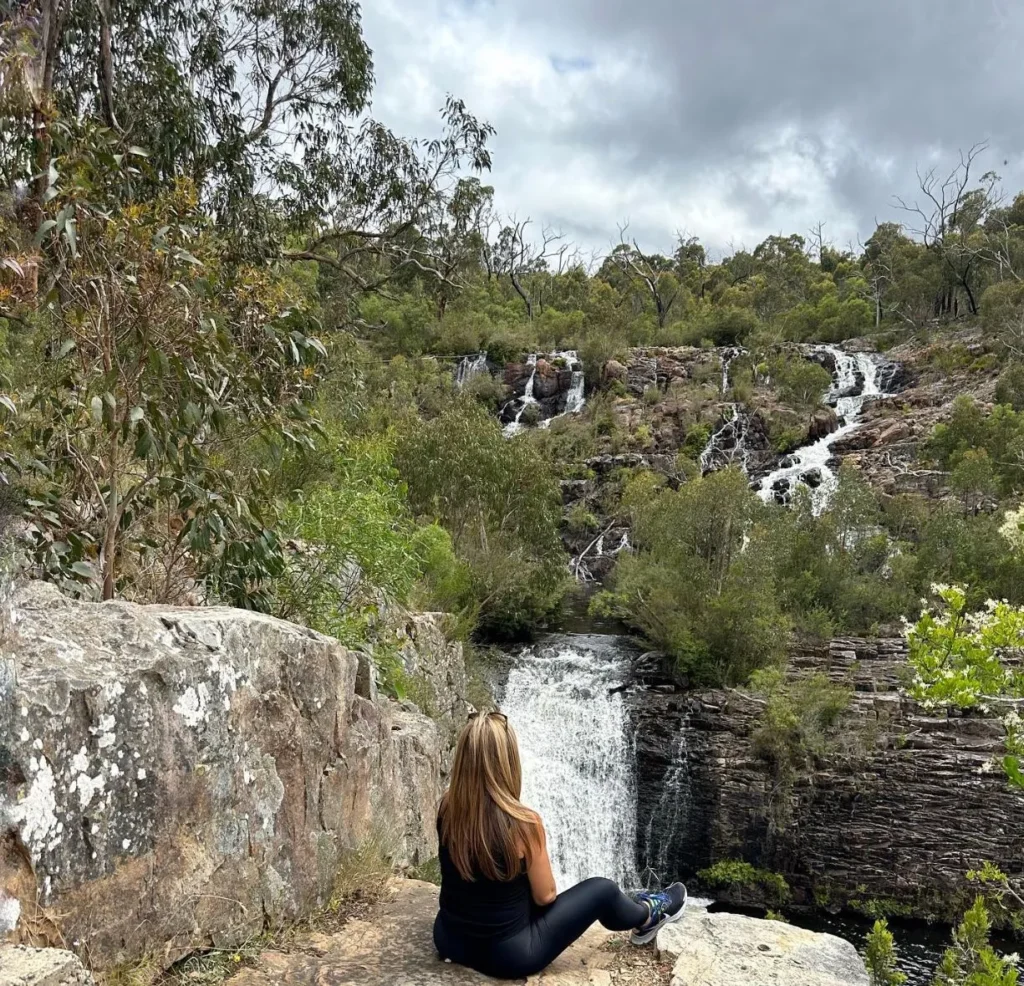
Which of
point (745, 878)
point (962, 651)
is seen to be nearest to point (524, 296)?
point (745, 878)

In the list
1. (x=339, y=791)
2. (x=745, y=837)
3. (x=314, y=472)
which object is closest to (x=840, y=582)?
(x=745, y=837)

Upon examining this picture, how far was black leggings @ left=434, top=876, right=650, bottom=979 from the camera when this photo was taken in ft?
11.0

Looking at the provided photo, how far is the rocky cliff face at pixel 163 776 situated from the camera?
2801mm

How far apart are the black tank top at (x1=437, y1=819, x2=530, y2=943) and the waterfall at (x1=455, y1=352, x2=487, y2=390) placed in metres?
34.9

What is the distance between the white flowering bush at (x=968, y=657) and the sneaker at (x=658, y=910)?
311 centimetres

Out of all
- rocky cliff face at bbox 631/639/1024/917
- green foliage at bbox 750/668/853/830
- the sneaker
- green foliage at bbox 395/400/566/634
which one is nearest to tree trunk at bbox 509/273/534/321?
green foliage at bbox 395/400/566/634

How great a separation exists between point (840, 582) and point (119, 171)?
678 inches

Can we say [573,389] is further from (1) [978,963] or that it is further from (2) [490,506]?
(1) [978,963]

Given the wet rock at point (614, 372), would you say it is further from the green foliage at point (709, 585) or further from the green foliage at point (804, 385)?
the green foliage at point (709, 585)

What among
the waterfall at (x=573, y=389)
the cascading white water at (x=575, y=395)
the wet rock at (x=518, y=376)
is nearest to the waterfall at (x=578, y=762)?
the waterfall at (x=573, y=389)

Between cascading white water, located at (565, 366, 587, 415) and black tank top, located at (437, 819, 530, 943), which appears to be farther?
cascading white water, located at (565, 366, 587, 415)

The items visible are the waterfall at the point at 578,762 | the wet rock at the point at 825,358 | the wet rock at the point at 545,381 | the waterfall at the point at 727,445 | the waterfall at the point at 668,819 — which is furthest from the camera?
the wet rock at the point at 545,381

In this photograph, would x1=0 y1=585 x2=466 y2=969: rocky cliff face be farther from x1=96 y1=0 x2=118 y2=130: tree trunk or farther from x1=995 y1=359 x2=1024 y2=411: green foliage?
x1=995 y1=359 x2=1024 y2=411: green foliage

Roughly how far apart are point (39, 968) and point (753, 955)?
2909mm
